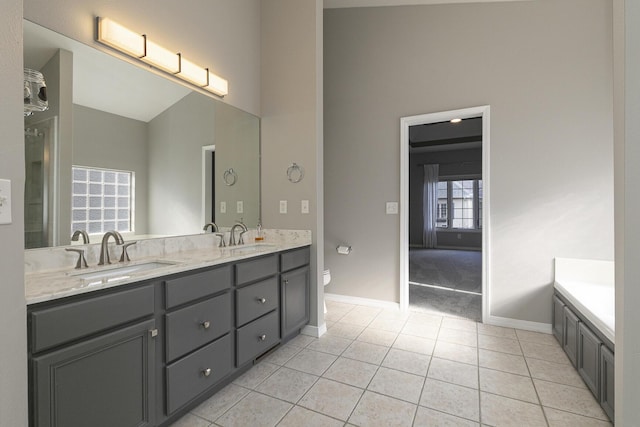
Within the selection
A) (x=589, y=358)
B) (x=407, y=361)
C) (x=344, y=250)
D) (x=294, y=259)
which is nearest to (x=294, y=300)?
(x=294, y=259)

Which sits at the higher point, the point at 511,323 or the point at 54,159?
the point at 54,159

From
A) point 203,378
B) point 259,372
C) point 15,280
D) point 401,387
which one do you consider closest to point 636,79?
point 401,387

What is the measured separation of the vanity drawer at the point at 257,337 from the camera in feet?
6.47

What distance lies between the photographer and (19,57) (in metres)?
0.97

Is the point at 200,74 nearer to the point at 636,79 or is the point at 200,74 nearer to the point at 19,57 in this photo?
the point at 19,57

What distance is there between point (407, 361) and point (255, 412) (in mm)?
1168

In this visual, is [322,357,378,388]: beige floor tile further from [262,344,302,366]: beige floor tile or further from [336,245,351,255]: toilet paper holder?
[336,245,351,255]: toilet paper holder

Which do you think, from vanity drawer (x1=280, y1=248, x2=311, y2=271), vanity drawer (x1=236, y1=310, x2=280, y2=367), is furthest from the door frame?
vanity drawer (x1=236, y1=310, x2=280, y2=367)

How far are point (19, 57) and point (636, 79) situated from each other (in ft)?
6.53

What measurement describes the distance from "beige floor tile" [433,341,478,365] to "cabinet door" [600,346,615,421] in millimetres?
714

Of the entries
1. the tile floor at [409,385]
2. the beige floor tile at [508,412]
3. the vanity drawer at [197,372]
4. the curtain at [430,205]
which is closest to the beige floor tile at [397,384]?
the tile floor at [409,385]

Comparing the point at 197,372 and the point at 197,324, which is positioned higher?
the point at 197,324

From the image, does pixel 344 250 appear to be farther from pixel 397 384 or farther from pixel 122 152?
pixel 122 152

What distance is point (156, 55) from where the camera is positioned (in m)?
1.96
